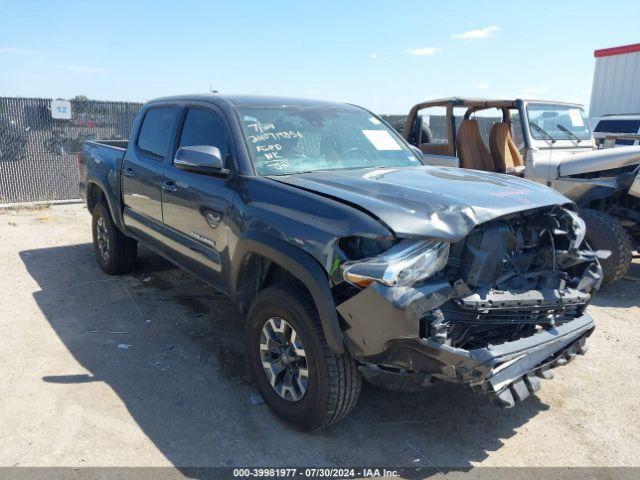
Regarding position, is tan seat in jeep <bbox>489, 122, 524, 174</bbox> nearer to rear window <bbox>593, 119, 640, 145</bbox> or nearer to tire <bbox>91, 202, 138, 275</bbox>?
rear window <bbox>593, 119, 640, 145</bbox>

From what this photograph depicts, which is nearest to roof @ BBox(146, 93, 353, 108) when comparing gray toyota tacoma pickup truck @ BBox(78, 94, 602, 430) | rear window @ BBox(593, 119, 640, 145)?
gray toyota tacoma pickup truck @ BBox(78, 94, 602, 430)

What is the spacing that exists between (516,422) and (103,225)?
4.79 m

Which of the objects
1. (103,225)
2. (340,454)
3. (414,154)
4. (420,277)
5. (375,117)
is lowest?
Answer: (340,454)

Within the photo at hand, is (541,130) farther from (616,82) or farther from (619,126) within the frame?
(616,82)

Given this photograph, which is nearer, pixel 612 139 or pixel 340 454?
pixel 340 454

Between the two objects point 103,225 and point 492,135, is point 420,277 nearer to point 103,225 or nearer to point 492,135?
point 103,225

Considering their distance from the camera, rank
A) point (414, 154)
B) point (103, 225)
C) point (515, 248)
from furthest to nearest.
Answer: point (103, 225) → point (414, 154) → point (515, 248)

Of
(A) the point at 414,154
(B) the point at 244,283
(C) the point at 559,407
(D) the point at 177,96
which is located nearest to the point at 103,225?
(D) the point at 177,96

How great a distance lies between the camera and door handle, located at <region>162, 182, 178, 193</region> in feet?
13.7

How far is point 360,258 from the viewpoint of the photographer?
269 centimetres

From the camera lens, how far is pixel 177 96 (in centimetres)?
471

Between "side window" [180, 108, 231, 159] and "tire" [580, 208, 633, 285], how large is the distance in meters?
4.03

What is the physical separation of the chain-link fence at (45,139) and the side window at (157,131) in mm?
6608

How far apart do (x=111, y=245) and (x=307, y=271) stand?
150 inches
